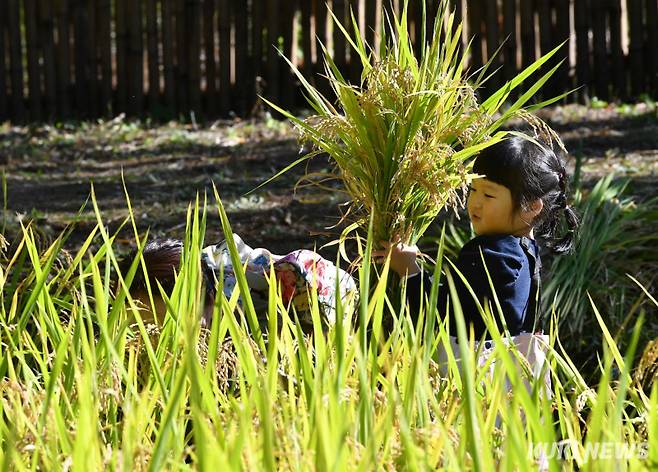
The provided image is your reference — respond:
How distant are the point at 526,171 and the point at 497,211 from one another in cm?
12

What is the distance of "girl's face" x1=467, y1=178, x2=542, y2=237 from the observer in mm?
2574

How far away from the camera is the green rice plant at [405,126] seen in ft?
7.19

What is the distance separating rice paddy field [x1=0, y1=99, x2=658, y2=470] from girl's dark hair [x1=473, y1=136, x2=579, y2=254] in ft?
0.92

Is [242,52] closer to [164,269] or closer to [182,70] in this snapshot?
[182,70]

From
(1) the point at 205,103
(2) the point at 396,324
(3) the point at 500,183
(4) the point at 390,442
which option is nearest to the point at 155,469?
(4) the point at 390,442

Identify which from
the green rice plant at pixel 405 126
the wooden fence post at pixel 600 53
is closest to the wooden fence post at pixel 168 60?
the wooden fence post at pixel 600 53

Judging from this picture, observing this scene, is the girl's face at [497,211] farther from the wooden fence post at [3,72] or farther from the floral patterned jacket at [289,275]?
the wooden fence post at [3,72]

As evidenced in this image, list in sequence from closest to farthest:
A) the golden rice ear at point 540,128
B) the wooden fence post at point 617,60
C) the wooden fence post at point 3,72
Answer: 1. the golden rice ear at point 540,128
2. the wooden fence post at point 617,60
3. the wooden fence post at point 3,72

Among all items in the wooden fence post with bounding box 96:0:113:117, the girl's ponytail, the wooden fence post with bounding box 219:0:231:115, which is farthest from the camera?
the wooden fence post with bounding box 96:0:113:117

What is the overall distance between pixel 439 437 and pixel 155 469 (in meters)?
0.41

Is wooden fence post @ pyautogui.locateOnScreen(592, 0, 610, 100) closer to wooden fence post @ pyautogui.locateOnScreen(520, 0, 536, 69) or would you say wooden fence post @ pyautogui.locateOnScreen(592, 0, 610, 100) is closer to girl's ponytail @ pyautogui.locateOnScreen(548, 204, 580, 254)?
wooden fence post @ pyautogui.locateOnScreen(520, 0, 536, 69)

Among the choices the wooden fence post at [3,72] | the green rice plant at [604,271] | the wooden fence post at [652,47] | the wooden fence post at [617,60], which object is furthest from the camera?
the wooden fence post at [3,72]

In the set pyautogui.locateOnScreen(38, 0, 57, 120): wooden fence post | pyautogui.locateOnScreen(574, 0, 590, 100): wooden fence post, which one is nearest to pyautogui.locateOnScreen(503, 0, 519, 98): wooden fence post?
pyautogui.locateOnScreen(574, 0, 590, 100): wooden fence post

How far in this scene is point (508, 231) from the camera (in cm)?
259
